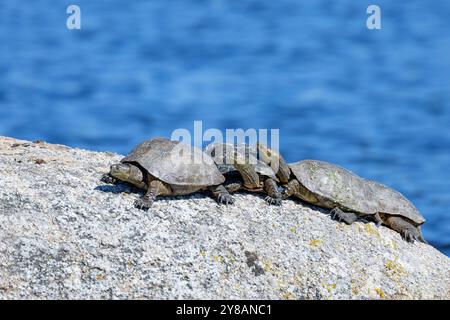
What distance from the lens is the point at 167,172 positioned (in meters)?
10.2

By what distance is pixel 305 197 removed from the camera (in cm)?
1084

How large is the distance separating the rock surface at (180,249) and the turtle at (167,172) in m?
0.13

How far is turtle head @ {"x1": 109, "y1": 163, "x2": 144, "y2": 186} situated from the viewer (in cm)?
1005

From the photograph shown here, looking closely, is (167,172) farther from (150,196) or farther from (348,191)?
(348,191)

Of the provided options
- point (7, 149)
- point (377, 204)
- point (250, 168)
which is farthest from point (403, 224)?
point (7, 149)

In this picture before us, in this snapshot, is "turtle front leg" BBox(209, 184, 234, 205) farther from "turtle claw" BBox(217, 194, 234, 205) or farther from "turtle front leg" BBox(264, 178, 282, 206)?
"turtle front leg" BBox(264, 178, 282, 206)

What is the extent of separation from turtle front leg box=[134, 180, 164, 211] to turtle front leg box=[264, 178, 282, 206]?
4.01 feet

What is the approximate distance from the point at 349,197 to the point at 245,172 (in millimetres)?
1195

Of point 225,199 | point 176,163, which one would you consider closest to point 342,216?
point 225,199

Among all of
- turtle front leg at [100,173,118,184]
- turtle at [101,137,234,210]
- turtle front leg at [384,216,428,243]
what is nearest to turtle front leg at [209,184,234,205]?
turtle at [101,137,234,210]
